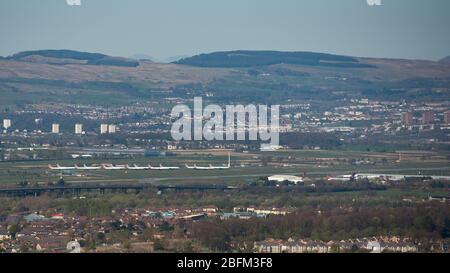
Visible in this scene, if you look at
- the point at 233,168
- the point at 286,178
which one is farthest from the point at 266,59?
the point at 286,178

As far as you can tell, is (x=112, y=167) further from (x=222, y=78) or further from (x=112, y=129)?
(x=222, y=78)

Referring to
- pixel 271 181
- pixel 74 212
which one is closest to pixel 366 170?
pixel 271 181

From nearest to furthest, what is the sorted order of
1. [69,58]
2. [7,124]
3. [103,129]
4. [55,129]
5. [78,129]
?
1. [103,129]
2. [78,129]
3. [55,129]
4. [7,124]
5. [69,58]

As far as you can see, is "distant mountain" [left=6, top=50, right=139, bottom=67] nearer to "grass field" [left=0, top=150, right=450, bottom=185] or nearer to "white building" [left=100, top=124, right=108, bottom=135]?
"white building" [left=100, top=124, right=108, bottom=135]

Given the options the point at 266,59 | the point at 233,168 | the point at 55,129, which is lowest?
the point at 55,129

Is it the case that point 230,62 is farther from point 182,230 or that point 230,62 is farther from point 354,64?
point 182,230

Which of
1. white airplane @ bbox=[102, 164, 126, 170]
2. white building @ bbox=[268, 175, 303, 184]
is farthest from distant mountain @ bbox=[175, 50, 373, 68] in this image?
white building @ bbox=[268, 175, 303, 184]

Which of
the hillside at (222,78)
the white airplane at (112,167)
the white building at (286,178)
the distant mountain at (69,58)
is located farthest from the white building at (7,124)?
the distant mountain at (69,58)

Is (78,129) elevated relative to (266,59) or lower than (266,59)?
lower
